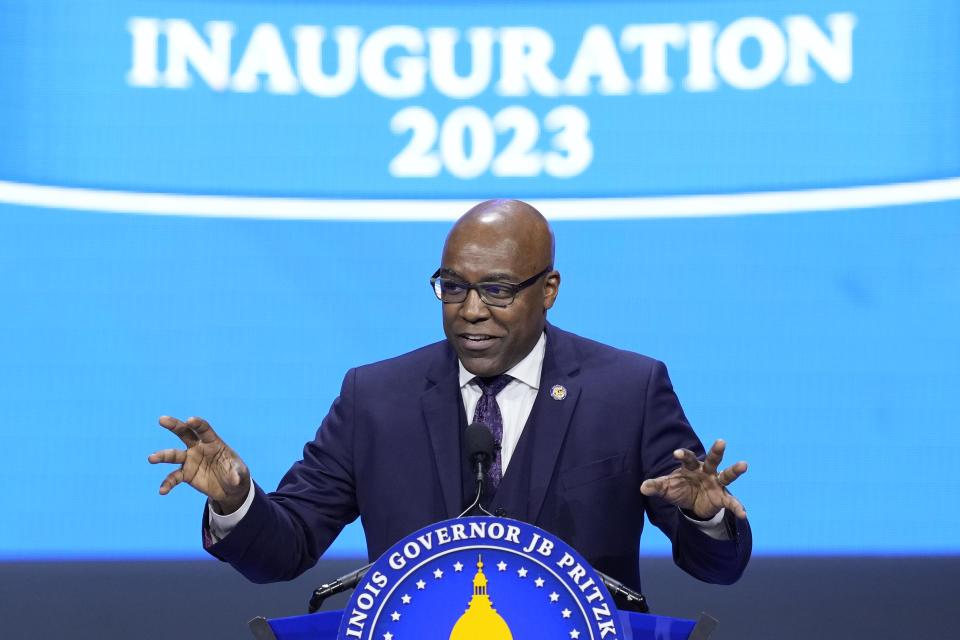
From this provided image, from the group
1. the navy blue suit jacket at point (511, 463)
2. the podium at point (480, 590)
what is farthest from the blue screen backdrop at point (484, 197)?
the podium at point (480, 590)

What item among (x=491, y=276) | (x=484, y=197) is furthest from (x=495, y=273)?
(x=484, y=197)

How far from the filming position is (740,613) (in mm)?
3953

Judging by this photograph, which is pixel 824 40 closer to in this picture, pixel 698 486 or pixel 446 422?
pixel 446 422

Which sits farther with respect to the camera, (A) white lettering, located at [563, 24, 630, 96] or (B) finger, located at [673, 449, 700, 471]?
(A) white lettering, located at [563, 24, 630, 96]

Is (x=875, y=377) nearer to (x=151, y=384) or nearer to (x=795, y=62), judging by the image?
(x=795, y=62)

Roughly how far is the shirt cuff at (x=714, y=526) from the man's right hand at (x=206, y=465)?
2.34 ft

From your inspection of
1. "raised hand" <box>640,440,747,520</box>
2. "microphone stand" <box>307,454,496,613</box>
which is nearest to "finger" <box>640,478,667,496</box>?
"raised hand" <box>640,440,747,520</box>

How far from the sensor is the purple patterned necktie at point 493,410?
2055 millimetres

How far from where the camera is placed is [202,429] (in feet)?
5.68

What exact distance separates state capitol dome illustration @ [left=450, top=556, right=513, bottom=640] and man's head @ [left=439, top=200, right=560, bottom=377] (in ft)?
1.93

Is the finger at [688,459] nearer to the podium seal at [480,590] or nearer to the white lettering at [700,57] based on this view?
the podium seal at [480,590]

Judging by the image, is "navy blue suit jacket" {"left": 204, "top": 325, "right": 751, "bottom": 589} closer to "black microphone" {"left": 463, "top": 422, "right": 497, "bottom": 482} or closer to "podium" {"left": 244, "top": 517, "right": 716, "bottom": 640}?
"black microphone" {"left": 463, "top": 422, "right": 497, "bottom": 482}

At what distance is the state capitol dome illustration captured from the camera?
1.46m

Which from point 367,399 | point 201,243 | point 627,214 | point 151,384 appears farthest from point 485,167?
point 367,399
